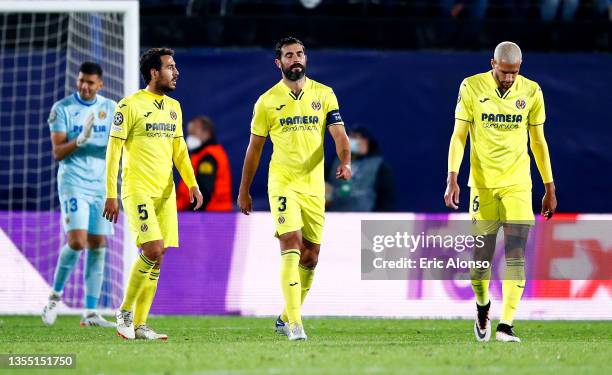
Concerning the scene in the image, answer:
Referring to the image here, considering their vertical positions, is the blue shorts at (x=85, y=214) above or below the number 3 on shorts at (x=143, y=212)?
below

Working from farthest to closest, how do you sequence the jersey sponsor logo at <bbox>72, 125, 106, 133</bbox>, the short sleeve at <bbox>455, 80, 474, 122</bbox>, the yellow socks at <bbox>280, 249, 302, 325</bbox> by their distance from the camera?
1. the jersey sponsor logo at <bbox>72, 125, 106, 133</bbox>
2. the short sleeve at <bbox>455, 80, 474, 122</bbox>
3. the yellow socks at <bbox>280, 249, 302, 325</bbox>

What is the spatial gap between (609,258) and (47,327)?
17.5 feet

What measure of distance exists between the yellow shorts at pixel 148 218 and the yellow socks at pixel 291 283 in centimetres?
97

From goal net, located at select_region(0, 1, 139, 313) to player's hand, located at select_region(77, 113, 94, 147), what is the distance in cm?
101

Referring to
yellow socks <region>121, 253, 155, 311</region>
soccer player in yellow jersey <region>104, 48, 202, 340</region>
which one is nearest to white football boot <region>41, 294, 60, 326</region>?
soccer player in yellow jersey <region>104, 48, 202, 340</region>

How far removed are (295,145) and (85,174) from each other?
2889 millimetres

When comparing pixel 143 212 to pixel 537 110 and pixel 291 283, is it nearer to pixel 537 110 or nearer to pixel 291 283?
pixel 291 283

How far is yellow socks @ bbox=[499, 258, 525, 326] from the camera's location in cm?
1001

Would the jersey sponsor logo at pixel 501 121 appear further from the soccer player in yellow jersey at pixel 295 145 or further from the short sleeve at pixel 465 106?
the soccer player in yellow jersey at pixel 295 145

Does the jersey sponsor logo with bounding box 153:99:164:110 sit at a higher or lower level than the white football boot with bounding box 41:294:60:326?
higher

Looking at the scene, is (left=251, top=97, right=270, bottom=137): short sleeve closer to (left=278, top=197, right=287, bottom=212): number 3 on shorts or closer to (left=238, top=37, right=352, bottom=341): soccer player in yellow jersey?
(left=238, top=37, right=352, bottom=341): soccer player in yellow jersey

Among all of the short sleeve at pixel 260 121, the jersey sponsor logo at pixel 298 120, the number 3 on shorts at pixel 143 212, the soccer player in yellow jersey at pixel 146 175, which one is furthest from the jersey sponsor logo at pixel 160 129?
the jersey sponsor logo at pixel 298 120

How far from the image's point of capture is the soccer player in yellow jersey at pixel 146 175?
10031mm

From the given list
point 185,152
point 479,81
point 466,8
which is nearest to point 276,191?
point 185,152
